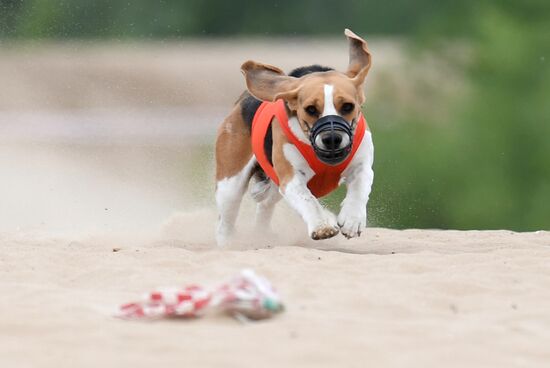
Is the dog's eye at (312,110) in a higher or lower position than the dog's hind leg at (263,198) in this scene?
higher

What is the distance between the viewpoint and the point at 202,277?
7.48m

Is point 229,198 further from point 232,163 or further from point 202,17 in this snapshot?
point 202,17

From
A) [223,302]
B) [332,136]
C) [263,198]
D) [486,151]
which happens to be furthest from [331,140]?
[486,151]

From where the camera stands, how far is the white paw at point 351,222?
339 inches

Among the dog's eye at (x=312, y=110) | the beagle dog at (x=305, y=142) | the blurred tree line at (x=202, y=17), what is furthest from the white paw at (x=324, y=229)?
the blurred tree line at (x=202, y=17)

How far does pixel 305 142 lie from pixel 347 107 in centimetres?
38

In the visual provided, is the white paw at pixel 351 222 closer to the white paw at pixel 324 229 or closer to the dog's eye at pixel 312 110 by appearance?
the white paw at pixel 324 229

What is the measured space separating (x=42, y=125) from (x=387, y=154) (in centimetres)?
857

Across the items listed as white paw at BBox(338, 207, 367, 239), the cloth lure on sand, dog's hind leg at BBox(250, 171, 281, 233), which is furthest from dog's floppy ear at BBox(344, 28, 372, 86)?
the cloth lure on sand

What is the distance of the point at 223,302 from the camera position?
6.30 m

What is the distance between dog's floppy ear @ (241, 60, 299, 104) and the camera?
9.20 meters

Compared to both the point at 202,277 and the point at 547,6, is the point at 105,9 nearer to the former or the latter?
the point at 547,6

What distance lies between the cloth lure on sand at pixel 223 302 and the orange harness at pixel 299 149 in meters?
2.59

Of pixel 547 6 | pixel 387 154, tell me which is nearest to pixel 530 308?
pixel 387 154
